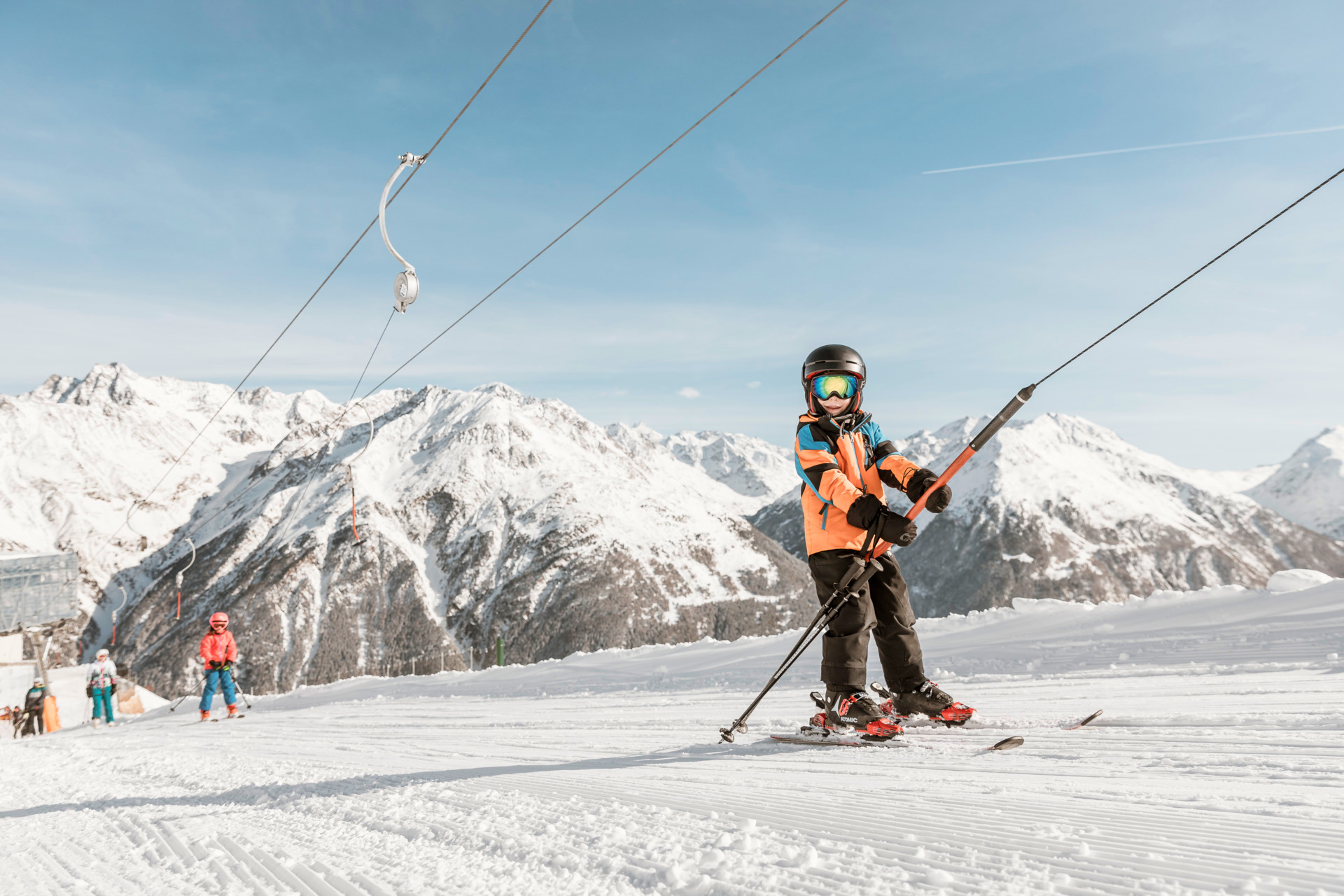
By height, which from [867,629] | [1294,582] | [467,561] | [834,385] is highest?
[467,561]

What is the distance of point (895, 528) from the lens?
434 centimetres

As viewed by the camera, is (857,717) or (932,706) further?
(932,706)

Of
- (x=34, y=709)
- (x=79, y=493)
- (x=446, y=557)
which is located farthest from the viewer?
(x=79, y=493)

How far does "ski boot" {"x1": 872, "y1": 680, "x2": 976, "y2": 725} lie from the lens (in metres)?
4.63

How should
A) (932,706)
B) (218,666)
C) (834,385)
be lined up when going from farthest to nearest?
1. (218,666)
2. (834,385)
3. (932,706)

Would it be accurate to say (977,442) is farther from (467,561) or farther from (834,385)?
(467,561)

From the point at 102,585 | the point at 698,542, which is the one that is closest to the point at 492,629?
the point at 698,542

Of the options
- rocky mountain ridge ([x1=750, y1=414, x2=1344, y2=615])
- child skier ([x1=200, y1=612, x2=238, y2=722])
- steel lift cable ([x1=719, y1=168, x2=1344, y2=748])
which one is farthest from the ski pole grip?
rocky mountain ridge ([x1=750, y1=414, x2=1344, y2=615])

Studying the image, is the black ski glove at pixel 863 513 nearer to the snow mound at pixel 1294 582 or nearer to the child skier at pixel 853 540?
the child skier at pixel 853 540

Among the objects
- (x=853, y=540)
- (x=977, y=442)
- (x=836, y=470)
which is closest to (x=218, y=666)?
(x=853, y=540)

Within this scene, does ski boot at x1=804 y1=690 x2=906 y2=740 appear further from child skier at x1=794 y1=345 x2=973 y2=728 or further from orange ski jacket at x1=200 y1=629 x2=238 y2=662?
orange ski jacket at x1=200 y1=629 x2=238 y2=662

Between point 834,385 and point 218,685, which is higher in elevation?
point 834,385

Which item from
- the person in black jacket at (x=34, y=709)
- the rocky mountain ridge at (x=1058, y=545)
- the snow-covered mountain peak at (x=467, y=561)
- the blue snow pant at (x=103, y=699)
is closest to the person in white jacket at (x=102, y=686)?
the blue snow pant at (x=103, y=699)

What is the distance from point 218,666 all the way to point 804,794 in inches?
463
